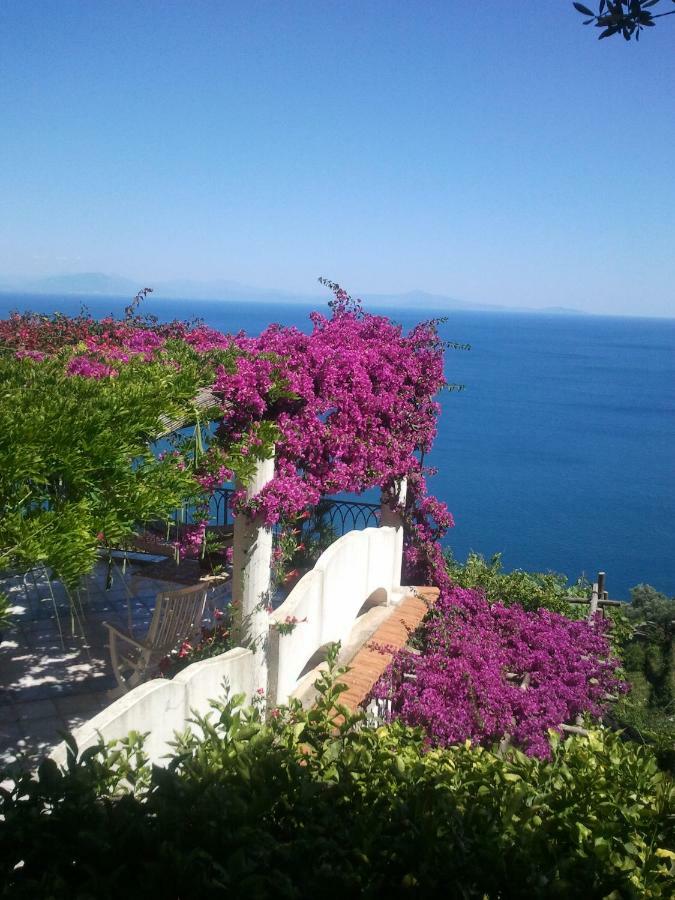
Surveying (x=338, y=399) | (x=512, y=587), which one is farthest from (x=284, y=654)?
(x=512, y=587)

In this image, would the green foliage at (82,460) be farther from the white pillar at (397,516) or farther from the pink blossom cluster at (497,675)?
the white pillar at (397,516)

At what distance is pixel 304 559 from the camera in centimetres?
634

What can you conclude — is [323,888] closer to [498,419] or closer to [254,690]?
[254,690]

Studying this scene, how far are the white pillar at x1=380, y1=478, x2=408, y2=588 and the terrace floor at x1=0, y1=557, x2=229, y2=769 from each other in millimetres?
1515

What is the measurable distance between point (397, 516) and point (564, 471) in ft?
193

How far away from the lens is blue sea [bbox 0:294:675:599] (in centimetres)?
4784

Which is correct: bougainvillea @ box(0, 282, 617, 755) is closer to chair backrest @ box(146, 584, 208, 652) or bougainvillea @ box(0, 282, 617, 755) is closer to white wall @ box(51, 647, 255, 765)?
chair backrest @ box(146, 584, 208, 652)

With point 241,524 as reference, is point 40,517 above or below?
above

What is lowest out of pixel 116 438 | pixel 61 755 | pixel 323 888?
pixel 61 755

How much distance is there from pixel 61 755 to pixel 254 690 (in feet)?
5.58

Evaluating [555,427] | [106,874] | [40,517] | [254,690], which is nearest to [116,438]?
[40,517]

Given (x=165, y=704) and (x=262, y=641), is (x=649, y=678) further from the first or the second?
(x=165, y=704)

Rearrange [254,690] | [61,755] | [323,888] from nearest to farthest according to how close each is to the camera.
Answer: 1. [323,888]
2. [61,755]
3. [254,690]

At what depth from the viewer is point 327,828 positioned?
215cm
